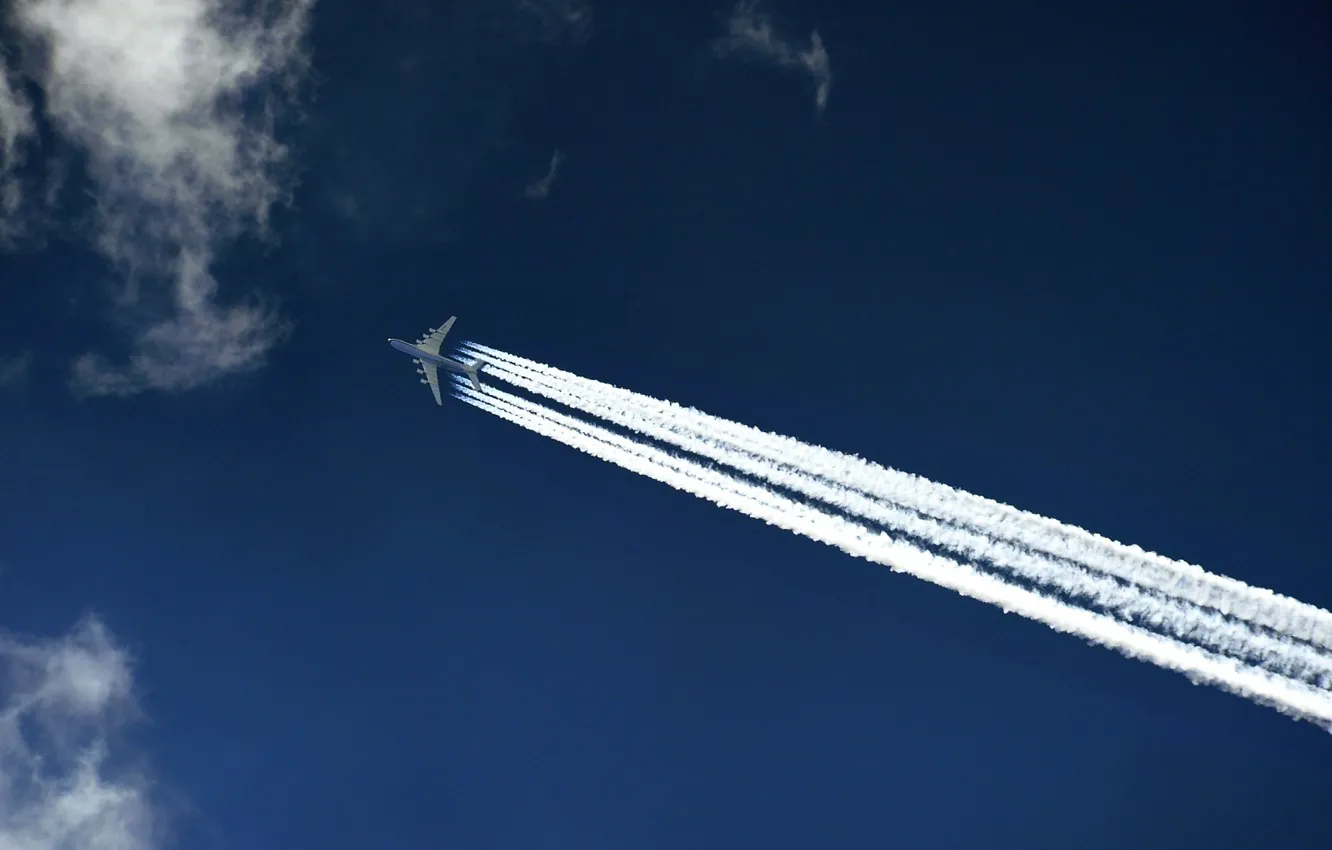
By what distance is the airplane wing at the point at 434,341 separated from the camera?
92.2 metres

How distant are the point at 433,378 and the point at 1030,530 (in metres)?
59.6

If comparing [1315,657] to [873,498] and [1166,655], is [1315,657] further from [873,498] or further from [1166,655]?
[873,498]

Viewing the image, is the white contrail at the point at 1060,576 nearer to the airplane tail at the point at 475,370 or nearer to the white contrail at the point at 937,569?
the white contrail at the point at 937,569

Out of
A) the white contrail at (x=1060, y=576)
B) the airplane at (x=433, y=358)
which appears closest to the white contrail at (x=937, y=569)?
the white contrail at (x=1060, y=576)

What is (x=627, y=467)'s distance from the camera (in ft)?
237

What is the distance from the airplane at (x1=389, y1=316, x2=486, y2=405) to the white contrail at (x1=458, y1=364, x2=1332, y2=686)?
2664cm

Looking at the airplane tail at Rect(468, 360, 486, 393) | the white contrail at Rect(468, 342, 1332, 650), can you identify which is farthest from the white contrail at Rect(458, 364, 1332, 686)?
the airplane tail at Rect(468, 360, 486, 393)

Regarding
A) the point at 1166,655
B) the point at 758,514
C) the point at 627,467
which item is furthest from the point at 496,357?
the point at 1166,655

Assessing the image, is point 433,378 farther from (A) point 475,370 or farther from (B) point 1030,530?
(B) point 1030,530

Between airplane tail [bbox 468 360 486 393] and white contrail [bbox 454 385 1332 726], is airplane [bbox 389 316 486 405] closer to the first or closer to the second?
airplane tail [bbox 468 360 486 393]

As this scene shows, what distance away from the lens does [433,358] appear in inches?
3642

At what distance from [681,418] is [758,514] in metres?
12.4

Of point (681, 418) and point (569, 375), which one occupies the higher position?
point (569, 375)

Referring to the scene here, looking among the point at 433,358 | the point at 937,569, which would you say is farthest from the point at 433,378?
the point at 937,569
